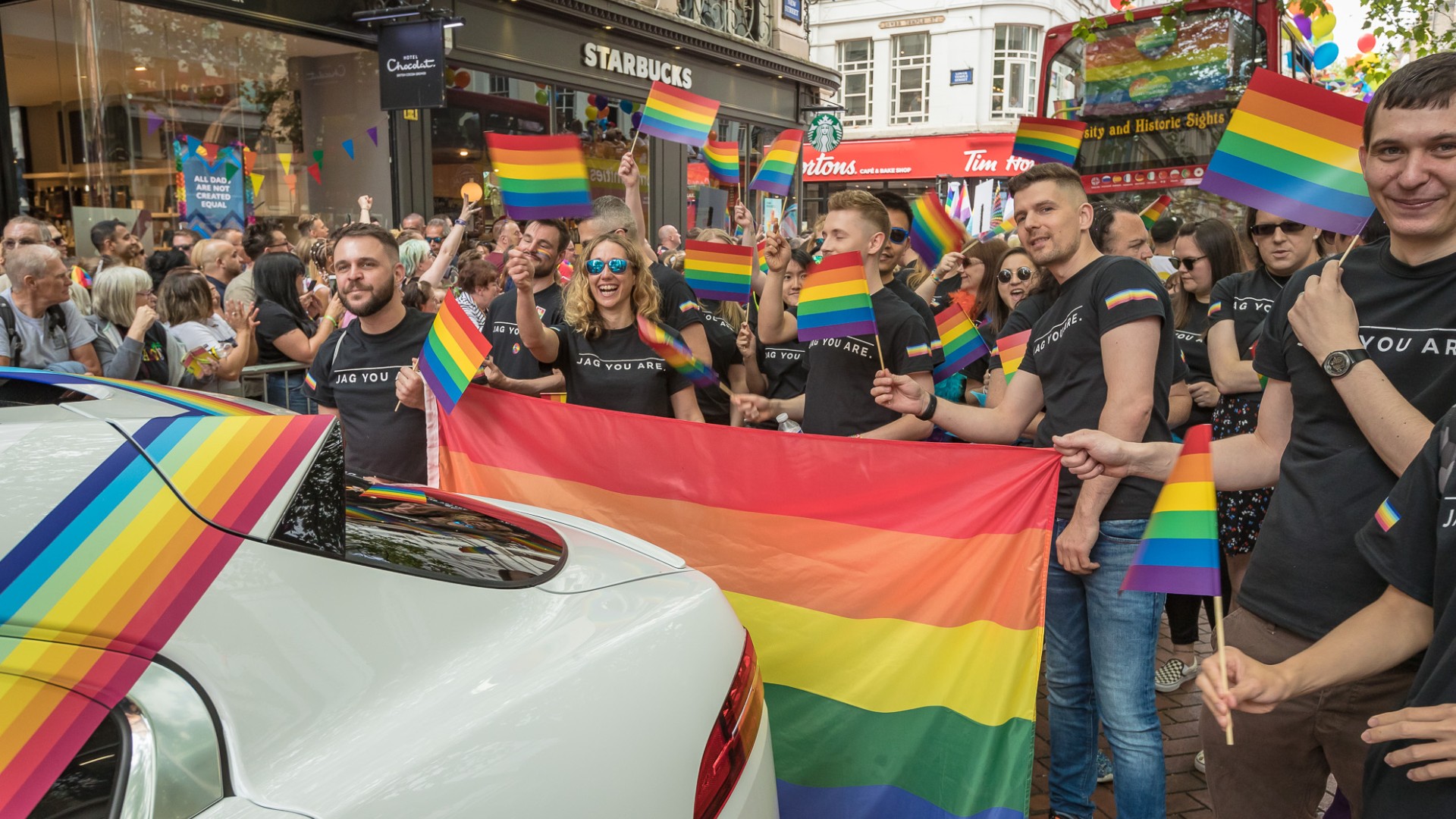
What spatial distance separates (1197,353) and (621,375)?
8.85 feet

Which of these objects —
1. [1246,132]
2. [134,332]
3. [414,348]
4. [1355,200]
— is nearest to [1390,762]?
[1355,200]

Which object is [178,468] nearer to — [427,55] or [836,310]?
[836,310]

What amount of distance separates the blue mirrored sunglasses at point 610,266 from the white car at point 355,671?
246 centimetres

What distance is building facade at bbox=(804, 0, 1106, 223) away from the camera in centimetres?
3600

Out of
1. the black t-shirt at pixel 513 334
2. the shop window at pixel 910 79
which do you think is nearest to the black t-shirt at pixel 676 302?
the black t-shirt at pixel 513 334

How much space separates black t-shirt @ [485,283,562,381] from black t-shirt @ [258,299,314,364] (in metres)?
2.36

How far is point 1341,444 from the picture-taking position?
216 centimetres

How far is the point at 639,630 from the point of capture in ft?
6.15

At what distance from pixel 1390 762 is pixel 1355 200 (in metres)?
1.59

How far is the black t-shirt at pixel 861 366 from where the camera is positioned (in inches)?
158

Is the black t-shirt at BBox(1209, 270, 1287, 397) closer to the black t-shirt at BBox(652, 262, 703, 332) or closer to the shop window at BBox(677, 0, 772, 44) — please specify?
the black t-shirt at BBox(652, 262, 703, 332)

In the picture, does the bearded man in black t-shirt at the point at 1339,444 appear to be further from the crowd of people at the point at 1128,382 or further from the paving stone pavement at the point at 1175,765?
the paving stone pavement at the point at 1175,765

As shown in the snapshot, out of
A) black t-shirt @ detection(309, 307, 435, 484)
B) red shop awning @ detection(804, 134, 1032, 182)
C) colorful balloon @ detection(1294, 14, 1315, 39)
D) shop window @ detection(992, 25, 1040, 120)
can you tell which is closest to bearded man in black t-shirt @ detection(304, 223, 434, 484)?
black t-shirt @ detection(309, 307, 435, 484)

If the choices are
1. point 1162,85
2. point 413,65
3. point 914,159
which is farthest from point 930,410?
point 914,159
